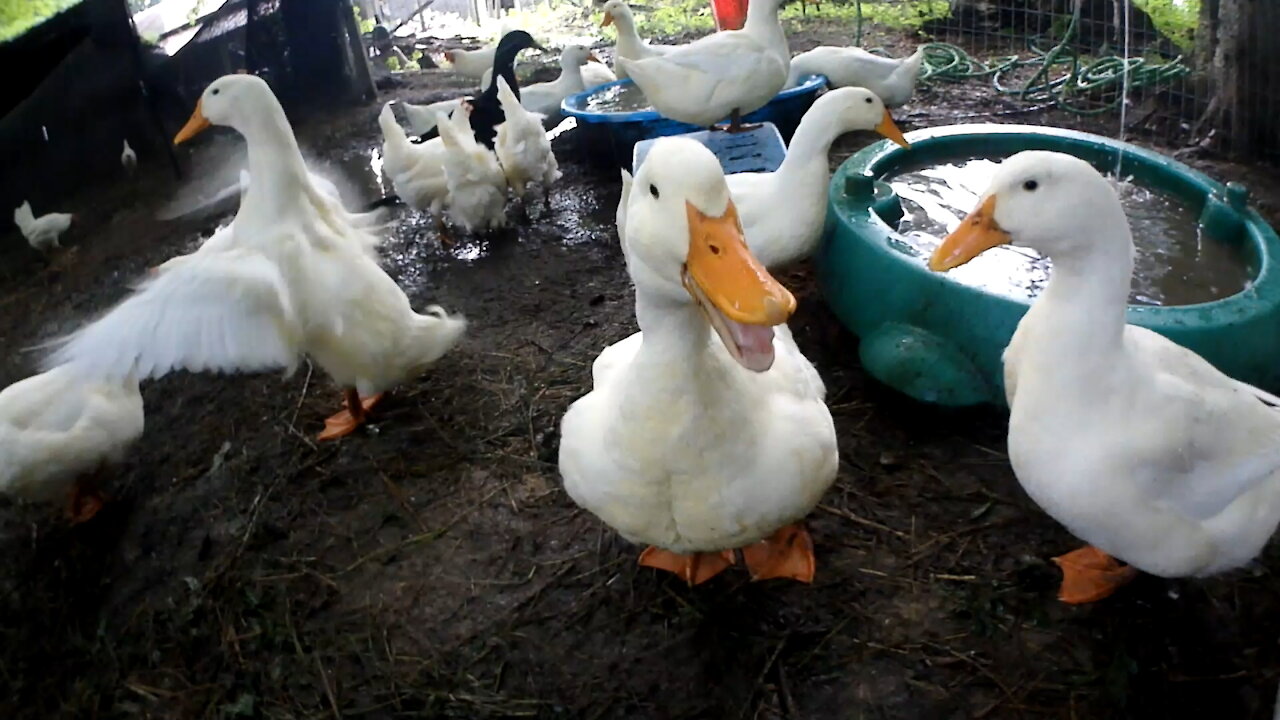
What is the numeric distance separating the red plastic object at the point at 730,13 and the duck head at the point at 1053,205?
180 inches

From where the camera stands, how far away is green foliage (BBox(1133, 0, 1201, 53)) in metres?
4.70

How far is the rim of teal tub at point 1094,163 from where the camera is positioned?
6.97 ft

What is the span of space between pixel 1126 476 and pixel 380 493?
205 centimetres

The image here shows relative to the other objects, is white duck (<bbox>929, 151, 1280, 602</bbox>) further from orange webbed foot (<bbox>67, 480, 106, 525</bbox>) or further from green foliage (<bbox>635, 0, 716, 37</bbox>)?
green foliage (<bbox>635, 0, 716, 37</bbox>)

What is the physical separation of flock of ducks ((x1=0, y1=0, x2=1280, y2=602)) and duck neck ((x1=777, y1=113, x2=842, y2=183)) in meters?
0.81

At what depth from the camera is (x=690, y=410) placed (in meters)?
1.58

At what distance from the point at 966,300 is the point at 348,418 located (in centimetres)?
209

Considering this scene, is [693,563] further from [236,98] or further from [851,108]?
[236,98]

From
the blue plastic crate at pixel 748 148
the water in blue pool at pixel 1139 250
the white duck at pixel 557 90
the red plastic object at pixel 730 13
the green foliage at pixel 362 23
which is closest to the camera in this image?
the water in blue pool at pixel 1139 250

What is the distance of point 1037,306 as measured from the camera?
180cm

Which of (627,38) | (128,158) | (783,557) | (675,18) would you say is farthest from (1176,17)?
(128,158)

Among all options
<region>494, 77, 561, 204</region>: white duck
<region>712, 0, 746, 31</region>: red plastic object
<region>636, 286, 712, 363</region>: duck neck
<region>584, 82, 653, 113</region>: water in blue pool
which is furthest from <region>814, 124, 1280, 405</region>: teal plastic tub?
<region>712, 0, 746, 31</region>: red plastic object

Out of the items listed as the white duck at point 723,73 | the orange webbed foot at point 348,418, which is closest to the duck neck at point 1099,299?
the orange webbed foot at point 348,418

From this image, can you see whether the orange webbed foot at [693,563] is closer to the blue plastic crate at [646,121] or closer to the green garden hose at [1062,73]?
the blue plastic crate at [646,121]
